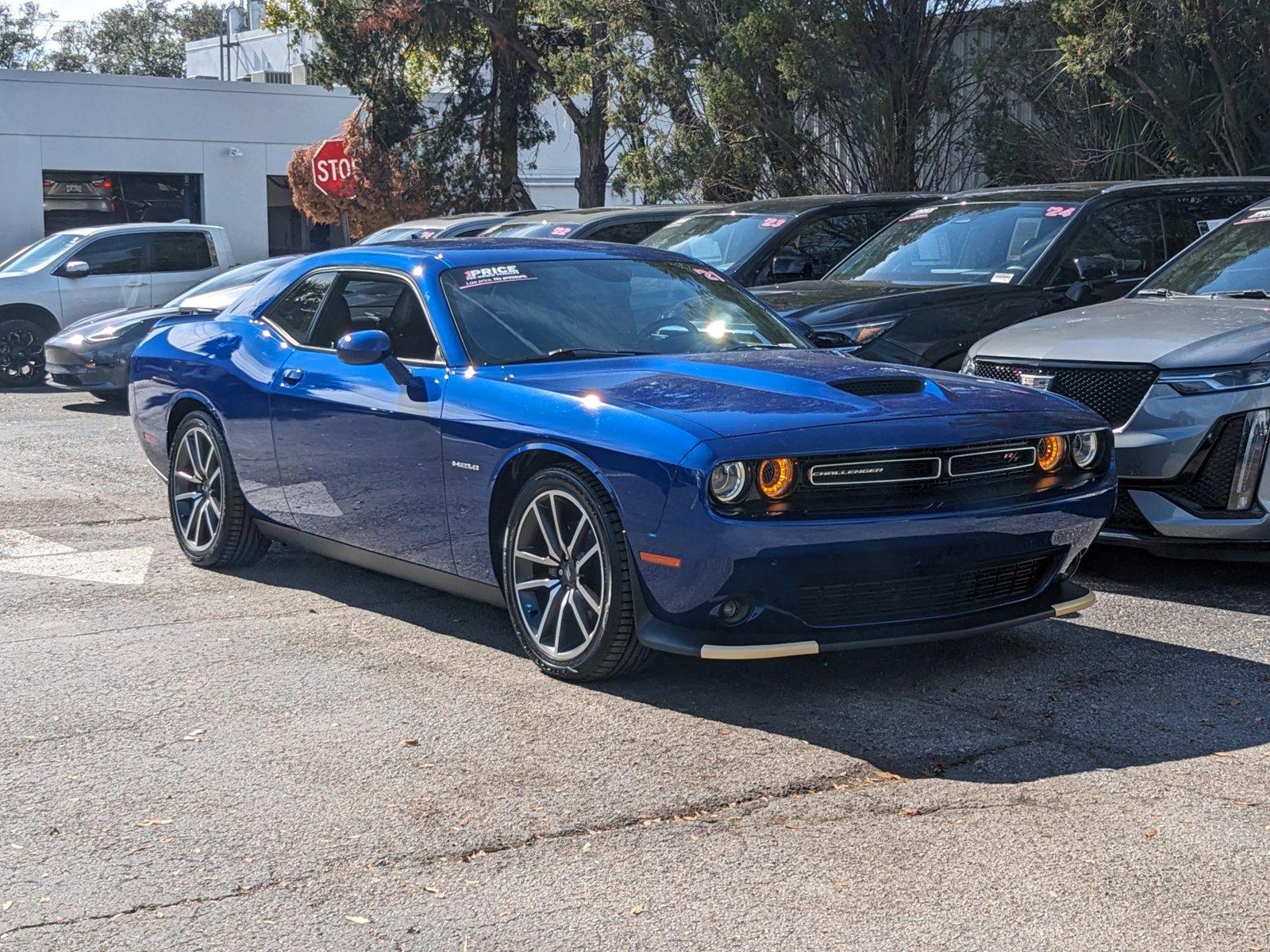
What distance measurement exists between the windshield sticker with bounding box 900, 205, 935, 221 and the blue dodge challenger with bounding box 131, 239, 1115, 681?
14.2 feet

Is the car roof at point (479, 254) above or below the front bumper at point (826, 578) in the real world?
above

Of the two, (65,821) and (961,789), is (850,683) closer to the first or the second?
(961,789)

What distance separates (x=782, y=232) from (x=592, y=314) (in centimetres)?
584

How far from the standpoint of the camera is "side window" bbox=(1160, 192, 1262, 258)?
10.4m

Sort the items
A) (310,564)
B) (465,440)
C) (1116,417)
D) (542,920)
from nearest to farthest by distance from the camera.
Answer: (542,920) → (465,440) → (1116,417) → (310,564)

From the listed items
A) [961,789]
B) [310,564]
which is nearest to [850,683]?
[961,789]

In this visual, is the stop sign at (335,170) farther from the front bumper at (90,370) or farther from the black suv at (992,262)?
the black suv at (992,262)

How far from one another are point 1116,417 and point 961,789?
3104mm

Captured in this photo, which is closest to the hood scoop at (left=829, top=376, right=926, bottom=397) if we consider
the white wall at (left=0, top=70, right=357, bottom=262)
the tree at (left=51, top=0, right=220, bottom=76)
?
the white wall at (left=0, top=70, right=357, bottom=262)

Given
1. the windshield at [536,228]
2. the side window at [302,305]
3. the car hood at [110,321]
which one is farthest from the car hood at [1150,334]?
the car hood at [110,321]

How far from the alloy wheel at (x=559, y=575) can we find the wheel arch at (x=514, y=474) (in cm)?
12

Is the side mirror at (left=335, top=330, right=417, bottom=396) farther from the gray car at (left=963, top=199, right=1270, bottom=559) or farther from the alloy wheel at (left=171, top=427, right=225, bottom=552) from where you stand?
the gray car at (left=963, top=199, right=1270, bottom=559)

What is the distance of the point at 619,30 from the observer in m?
19.3

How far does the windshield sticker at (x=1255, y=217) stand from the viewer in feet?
28.4
